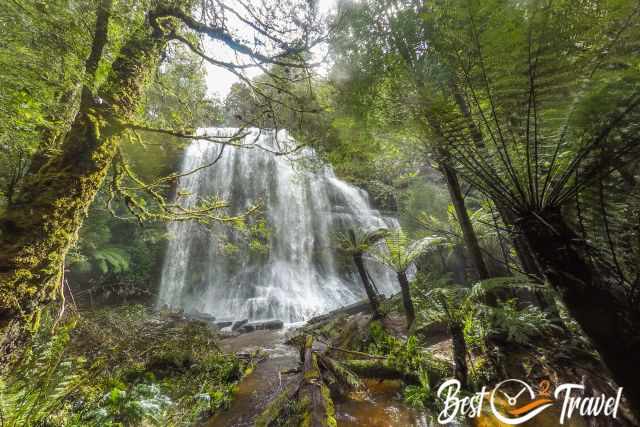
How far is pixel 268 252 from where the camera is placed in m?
13.7

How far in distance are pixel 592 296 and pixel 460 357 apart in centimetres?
180

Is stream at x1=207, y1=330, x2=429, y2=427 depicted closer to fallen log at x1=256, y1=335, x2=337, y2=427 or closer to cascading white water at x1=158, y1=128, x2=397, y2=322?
fallen log at x1=256, y1=335, x2=337, y2=427

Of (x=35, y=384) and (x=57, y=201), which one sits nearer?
(x=35, y=384)

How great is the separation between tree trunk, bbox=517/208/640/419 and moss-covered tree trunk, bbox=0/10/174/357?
8.36ft

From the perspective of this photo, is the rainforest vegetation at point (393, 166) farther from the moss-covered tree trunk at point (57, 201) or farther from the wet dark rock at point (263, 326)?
the wet dark rock at point (263, 326)

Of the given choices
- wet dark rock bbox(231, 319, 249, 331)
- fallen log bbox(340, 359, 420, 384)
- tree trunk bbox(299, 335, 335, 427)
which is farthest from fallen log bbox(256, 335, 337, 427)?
wet dark rock bbox(231, 319, 249, 331)

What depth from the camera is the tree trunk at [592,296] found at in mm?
768

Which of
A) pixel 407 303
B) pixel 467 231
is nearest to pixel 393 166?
pixel 467 231

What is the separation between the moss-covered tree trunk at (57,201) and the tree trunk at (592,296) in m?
2.55

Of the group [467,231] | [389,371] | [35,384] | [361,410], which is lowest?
[361,410]

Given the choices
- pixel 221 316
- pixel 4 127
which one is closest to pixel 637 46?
pixel 4 127

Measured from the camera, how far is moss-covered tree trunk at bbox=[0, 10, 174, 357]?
1.49m

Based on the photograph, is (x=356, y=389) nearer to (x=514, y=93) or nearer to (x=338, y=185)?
(x=514, y=93)

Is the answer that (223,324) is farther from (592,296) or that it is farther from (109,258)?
(592,296)
